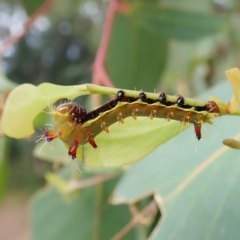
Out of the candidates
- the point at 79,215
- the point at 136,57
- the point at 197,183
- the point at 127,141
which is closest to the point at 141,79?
the point at 136,57

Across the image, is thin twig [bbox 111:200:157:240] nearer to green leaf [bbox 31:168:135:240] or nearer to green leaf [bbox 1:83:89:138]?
green leaf [bbox 31:168:135:240]

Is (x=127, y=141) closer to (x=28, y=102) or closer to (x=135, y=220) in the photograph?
(x=28, y=102)

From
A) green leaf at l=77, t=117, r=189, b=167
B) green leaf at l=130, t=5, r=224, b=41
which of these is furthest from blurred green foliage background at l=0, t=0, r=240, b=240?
green leaf at l=77, t=117, r=189, b=167

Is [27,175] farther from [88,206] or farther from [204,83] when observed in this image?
[88,206]

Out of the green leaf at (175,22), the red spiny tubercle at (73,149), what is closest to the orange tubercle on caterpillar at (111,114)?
the red spiny tubercle at (73,149)

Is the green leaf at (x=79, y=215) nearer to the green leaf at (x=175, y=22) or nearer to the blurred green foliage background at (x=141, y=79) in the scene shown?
the blurred green foliage background at (x=141, y=79)

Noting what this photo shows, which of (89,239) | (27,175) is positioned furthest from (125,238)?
(27,175)
